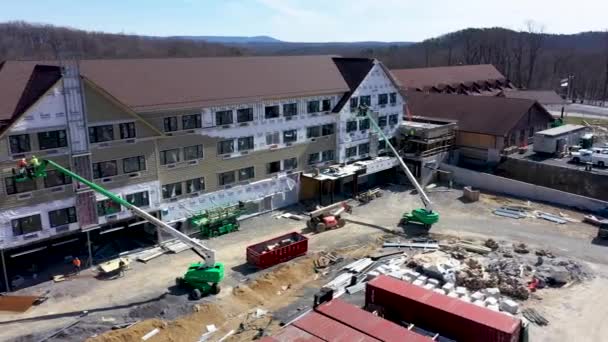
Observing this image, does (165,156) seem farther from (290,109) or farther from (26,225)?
(290,109)

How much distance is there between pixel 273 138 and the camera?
4888 cm

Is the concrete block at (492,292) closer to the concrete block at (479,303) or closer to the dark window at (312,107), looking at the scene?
the concrete block at (479,303)

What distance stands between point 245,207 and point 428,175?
22974 mm

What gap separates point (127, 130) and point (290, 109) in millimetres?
16914

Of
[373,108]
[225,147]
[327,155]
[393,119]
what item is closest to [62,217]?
[225,147]

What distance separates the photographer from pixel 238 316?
31125 mm

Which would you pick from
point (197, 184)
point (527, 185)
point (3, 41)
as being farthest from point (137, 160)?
point (3, 41)

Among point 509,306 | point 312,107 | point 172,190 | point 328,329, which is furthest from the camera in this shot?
point 312,107

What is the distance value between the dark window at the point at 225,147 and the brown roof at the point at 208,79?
361 centimetres

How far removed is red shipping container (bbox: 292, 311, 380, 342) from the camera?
2469cm

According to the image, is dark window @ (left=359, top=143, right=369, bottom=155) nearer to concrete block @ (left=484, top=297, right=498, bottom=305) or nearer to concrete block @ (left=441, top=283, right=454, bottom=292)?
concrete block @ (left=441, top=283, right=454, bottom=292)

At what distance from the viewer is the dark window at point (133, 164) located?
38.7m

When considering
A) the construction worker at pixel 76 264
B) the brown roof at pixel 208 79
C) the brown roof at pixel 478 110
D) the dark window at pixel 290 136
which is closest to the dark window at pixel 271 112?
the brown roof at pixel 208 79

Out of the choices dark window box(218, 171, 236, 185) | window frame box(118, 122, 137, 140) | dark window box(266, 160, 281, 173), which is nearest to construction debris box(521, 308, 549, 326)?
dark window box(266, 160, 281, 173)
